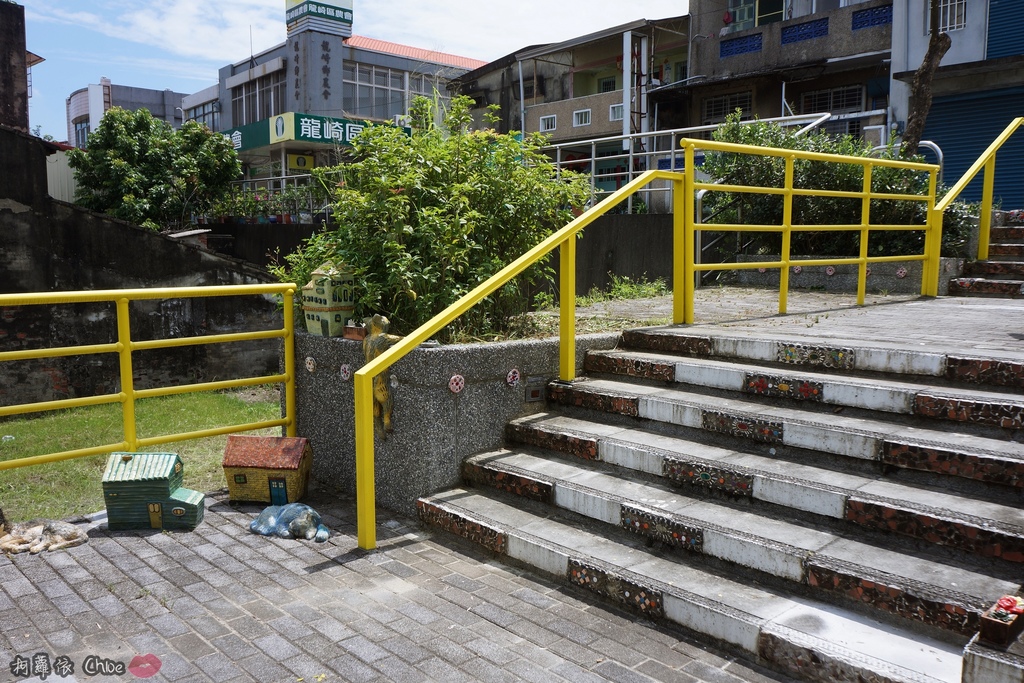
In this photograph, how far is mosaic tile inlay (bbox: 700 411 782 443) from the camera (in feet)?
14.1

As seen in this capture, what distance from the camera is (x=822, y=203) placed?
369 inches

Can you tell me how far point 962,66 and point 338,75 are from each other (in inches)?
1030

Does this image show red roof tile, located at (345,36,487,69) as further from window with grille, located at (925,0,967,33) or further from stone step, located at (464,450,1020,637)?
stone step, located at (464,450,1020,637)

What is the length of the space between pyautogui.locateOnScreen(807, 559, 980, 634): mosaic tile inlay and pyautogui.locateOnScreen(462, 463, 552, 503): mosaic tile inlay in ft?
5.27

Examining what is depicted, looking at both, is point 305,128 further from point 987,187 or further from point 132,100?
point 132,100

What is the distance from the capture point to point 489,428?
516 cm

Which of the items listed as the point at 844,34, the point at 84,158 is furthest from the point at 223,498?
the point at 844,34

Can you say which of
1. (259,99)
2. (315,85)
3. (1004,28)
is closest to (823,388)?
(1004,28)

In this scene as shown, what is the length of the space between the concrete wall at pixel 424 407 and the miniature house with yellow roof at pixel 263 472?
44 cm

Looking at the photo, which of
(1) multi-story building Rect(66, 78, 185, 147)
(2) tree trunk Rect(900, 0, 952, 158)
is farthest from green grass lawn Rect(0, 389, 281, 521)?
(1) multi-story building Rect(66, 78, 185, 147)

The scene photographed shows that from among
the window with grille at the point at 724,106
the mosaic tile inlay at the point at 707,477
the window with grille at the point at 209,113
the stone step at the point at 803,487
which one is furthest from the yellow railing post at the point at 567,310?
the window with grille at the point at 209,113

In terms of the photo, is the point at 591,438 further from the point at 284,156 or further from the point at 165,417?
the point at 284,156

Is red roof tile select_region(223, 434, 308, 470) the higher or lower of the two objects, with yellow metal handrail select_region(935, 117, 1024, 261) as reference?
lower

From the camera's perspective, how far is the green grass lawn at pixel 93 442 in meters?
5.83
